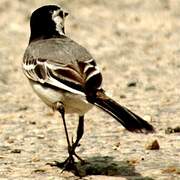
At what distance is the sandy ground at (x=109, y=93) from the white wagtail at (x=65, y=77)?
49 cm

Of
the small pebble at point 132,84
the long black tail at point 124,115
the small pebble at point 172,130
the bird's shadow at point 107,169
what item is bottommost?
the bird's shadow at point 107,169

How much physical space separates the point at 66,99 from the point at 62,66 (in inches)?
11.5

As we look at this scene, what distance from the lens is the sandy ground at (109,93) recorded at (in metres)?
7.63

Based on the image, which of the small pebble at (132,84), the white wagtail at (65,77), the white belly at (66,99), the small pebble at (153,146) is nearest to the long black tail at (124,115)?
the white wagtail at (65,77)

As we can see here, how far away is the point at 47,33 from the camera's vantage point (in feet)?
26.6

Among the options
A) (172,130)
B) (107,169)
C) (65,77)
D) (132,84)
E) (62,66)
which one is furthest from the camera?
(132,84)

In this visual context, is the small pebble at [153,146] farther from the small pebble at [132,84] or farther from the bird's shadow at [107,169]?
the small pebble at [132,84]

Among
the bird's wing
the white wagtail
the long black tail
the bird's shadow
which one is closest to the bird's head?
the white wagtail

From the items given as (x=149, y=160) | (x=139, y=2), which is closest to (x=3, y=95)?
(x=149, y=160)

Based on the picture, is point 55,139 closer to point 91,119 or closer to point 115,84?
point 91,119

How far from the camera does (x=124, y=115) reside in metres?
6.67

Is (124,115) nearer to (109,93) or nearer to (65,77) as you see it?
(65,77)

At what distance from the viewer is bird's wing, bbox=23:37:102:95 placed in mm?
6883

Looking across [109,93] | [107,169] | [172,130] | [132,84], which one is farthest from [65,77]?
[132,84]
